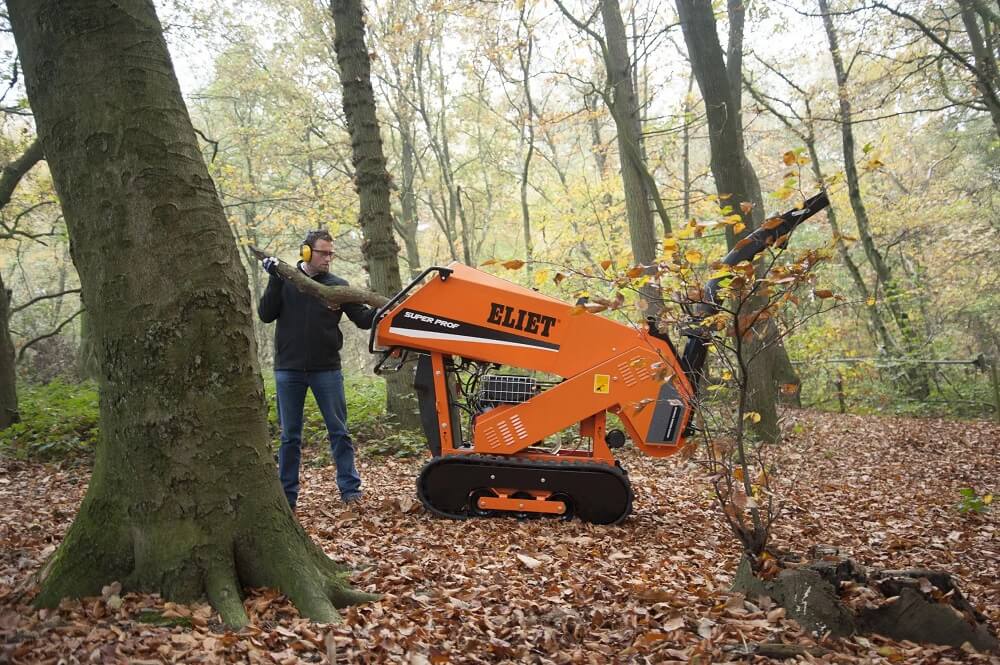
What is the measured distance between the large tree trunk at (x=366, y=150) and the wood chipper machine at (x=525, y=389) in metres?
3.51

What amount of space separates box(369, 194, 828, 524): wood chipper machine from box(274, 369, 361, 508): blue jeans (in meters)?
0.57

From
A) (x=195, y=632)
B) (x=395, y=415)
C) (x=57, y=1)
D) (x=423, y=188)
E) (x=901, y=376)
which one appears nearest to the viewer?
(x=195, y=632)

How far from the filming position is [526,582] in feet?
13.1

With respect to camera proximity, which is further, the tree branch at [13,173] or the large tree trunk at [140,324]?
the tree branch at [13,173]

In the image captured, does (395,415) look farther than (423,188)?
No

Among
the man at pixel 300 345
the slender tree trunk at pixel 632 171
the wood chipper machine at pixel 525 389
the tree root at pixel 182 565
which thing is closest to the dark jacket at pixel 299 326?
the man at pixel 300 345

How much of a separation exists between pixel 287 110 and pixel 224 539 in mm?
19967

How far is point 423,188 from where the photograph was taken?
23922 mm

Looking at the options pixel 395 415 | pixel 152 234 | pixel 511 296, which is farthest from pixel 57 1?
pixel 395 415

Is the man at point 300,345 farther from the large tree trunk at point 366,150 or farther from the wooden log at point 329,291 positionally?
the large tree trunk at point 366,150

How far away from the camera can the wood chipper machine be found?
17.8 ft

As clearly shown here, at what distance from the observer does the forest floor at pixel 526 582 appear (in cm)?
296

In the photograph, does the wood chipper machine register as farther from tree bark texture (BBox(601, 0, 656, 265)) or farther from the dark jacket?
tree bark texture (BBox(601, 0, 656, 265))

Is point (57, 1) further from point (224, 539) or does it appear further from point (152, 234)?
point (224, 539)
